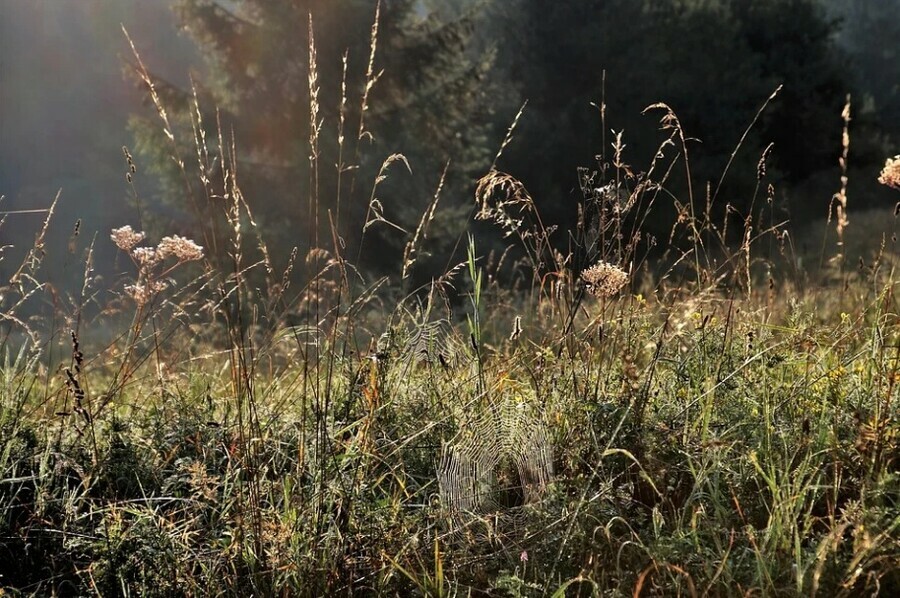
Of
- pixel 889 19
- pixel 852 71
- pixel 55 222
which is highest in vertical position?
pixel 889 19

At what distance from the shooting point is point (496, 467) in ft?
7.54

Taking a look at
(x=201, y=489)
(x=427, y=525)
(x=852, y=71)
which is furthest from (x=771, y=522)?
(x=852, y=71)

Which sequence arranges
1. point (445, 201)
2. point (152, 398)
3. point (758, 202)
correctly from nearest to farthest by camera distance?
point (152, 398)
point (445, 201)
point (758, 202)

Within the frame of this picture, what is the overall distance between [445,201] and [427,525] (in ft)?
50.6

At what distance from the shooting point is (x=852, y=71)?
21.7 metres

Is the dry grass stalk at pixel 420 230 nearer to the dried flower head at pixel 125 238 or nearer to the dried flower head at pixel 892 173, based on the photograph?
the dried flower head at pixel 125 238

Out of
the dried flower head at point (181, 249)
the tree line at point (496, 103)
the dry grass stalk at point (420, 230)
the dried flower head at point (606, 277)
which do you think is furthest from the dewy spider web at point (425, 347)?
the tree line at point (496, 103)

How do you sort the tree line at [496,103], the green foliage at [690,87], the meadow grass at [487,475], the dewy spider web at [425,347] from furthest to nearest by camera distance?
1. the green foliage at [690,87]
2. the tree line at [496,103]
3. the dewy spider web at [425,347]
4. the meadow grass at [487,475]

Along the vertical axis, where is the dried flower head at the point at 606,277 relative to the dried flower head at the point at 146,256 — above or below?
above

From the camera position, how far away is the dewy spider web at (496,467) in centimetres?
202

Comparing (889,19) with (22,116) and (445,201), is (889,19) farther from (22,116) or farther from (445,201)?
(22,116)

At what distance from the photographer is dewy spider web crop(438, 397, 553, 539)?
6.63ft

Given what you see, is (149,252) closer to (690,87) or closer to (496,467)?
(496,467)

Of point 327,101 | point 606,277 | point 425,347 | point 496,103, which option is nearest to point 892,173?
point 606,277
